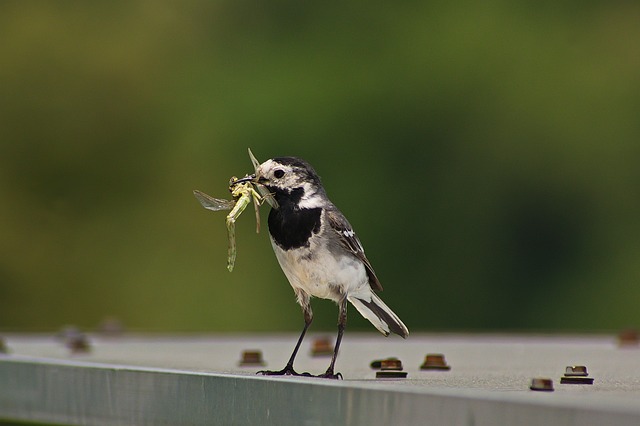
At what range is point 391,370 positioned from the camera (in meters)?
6.36

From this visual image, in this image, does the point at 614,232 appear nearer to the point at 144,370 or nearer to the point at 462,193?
the point at 462,193

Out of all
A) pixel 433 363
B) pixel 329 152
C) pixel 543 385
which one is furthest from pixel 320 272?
pixel 329 152

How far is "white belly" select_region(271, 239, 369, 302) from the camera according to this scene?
6402mm

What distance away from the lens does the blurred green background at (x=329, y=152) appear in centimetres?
2009

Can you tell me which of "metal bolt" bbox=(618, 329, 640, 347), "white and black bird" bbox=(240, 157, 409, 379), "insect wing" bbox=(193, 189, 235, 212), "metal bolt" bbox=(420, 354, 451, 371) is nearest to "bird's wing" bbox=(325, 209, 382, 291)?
"white and black bird" bbox=(240, 157, 409, 379)

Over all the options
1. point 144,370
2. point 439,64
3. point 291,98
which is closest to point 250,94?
point 291,98

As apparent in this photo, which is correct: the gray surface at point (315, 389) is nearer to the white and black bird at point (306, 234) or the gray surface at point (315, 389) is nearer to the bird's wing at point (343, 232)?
the white and black bird at point (306, 234)

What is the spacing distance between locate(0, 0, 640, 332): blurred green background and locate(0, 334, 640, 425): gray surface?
10061 mm

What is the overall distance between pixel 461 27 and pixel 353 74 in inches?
67.3

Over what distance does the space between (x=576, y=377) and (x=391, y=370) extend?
2.65 ft

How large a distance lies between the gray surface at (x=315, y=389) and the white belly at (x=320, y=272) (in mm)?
346

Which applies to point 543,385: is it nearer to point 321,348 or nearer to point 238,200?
point 238,200

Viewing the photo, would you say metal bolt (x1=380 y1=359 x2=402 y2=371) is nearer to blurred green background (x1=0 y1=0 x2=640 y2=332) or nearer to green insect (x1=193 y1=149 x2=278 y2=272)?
green insect (x1=193 y1=149 x2=278 y2=272)

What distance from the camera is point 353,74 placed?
22.0 meters
